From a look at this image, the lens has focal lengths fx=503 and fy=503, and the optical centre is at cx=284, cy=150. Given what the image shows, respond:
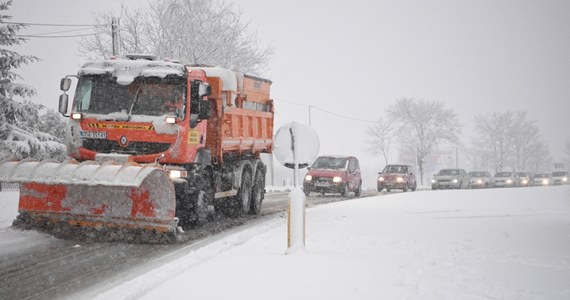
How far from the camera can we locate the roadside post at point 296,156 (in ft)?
23.2

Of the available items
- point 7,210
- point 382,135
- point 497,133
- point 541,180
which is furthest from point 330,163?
point 497,133

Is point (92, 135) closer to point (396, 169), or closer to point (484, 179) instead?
point (396, 169)

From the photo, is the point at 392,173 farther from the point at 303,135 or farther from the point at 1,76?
the point at 303,135

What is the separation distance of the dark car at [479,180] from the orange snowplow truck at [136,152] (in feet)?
127

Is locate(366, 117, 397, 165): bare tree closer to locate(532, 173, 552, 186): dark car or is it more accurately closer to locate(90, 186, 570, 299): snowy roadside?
locate(532, 173, 552, 186): dark car

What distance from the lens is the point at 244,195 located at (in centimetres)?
1369

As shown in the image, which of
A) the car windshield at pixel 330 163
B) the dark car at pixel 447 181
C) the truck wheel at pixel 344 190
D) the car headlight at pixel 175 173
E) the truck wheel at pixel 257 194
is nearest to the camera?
the car headlight at pixel 175 173

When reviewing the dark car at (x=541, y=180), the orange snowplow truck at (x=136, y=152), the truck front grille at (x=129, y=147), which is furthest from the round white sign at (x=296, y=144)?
the dark car at (x=541, y=180)

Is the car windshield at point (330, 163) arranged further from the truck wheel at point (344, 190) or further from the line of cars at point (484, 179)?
the line of cars at point (484, 179)

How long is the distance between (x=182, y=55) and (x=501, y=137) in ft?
252

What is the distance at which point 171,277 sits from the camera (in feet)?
19.2

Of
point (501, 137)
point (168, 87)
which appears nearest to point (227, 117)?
point (168, 87)

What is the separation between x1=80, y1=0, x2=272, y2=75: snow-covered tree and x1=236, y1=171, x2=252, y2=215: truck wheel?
16.7m

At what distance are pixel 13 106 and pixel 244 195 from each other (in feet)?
44.6
